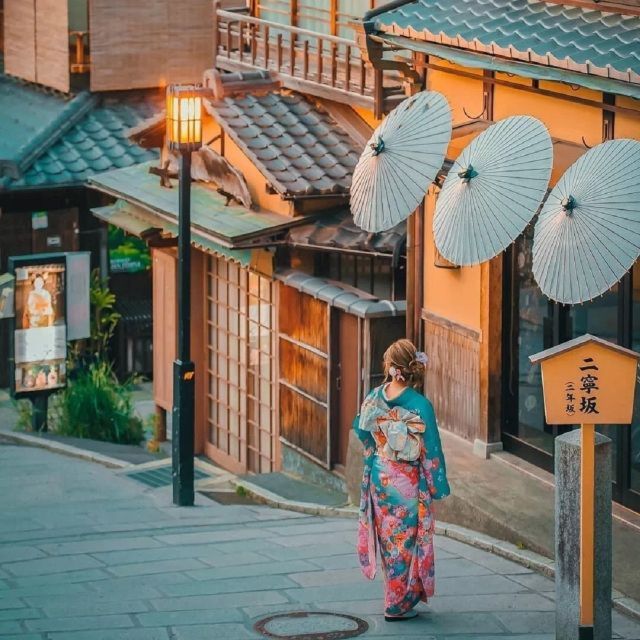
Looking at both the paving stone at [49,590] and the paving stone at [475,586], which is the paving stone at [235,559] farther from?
the paving stone at [475,586]

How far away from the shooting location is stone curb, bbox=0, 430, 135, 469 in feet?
59.3

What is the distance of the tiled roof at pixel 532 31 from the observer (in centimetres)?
1066

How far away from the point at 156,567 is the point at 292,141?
6479 millimetres

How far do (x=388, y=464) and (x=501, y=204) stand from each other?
2.09 m

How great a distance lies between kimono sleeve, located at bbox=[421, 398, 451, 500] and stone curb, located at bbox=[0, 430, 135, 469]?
8.32m

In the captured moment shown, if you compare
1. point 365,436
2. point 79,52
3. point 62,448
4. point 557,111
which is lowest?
point 62,448

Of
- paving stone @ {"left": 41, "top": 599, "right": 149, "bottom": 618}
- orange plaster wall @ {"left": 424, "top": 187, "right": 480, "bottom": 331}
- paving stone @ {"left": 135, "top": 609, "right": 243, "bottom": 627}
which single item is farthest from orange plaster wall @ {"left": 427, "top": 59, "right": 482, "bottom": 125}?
paving stone @ {"left": 41, "top": 599, "right": 149, "bottom": 618}

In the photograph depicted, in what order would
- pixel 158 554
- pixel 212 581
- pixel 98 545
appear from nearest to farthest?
pixel 212 581
pixel 158 554
pixel 98 545

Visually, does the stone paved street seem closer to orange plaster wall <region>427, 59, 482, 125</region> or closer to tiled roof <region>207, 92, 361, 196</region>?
tiled roof <region>207, 92, 361, 196</region>

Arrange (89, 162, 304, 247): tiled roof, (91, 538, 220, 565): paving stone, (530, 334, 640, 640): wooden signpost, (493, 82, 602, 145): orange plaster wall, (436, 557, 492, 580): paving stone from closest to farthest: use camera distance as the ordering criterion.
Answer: (530, 334, 640, 640): wooden signpost
(436, 557, 492, 580): paving stone
(493, 82, 602, 145): orange plaster wall
(91, 538, 220, 565): paving stone
(89, 162, 304, 247): tiled roof

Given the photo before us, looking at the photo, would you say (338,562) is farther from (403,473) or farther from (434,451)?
(434,451)

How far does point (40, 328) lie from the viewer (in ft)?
65.4

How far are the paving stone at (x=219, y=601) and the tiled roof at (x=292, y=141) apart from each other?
6.12 metres

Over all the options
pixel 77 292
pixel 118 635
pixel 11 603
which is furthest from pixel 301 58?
pixel 118 635
